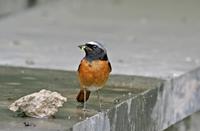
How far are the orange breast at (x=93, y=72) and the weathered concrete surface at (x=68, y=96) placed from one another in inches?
7.8

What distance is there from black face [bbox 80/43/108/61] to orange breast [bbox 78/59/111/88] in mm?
24

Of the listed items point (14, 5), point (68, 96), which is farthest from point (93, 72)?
point (14, 5)

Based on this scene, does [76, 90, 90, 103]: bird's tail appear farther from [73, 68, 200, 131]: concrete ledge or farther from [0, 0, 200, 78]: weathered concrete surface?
[0, 0, 200, 78]: weathered concrete surface

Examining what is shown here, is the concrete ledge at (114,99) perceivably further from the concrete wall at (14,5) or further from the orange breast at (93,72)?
the concrete wall at (14,5)

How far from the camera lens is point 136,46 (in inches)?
355

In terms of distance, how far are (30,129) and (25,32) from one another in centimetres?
615

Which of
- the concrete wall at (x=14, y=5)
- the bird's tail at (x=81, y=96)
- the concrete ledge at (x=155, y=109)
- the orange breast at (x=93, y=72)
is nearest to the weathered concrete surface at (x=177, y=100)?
the concrete ledge at (x=155, y=109)

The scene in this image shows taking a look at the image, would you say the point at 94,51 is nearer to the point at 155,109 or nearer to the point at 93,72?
the point at 93,72

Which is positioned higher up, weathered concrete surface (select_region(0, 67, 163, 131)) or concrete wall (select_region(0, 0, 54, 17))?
concrete wall (select_region(0, 0, 54, 17))

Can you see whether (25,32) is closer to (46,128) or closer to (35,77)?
(35,77)

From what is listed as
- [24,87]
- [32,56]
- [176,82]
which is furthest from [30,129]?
[32,56]

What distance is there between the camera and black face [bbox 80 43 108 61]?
4441 millimetres

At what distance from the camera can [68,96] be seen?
5.23 m

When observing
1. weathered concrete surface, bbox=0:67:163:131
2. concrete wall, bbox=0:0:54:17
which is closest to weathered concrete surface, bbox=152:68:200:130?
weathered concrete surface, bbox=0:67:163:131
